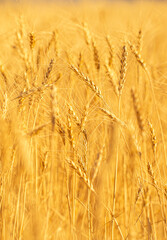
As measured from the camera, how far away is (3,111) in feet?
3.26

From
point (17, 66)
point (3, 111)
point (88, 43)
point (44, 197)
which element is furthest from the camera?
point (17, 66)

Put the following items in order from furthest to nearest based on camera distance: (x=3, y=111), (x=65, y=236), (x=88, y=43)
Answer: (x=88, y=43), (x=65, y=236), (x=3, y=111)

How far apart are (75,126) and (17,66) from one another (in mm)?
982

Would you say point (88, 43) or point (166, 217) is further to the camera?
point (88, 43)

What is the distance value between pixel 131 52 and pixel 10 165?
2.19 ft

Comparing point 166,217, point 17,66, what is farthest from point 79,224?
point 17,66

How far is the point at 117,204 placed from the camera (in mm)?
1530

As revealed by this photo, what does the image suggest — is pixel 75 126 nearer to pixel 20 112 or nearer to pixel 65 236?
pixel 20 112

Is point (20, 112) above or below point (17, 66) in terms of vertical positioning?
below

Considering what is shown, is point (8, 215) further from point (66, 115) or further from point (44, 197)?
point (66, 115)

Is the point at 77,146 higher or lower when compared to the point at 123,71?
lower

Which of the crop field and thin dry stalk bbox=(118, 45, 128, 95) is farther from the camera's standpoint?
thin dry stalk bbox=(118, 45, 128, 95)

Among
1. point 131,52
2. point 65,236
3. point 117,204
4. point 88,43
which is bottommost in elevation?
point 65,236

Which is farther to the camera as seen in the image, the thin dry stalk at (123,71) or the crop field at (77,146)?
the thin dry stalk at (123,71)
